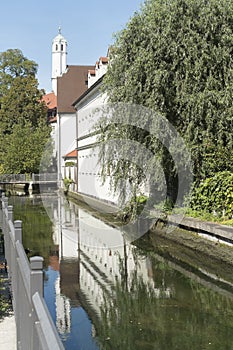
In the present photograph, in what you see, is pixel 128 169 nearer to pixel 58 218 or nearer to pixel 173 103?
pixel 173 103

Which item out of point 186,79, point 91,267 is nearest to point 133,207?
point 186,79

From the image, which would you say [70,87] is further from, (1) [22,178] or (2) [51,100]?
(2) [51,100]

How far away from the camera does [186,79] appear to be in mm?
12883

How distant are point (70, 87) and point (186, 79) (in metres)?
35.4

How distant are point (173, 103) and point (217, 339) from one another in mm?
8334

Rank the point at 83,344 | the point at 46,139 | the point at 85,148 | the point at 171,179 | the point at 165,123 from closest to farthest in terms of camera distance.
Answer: the point at 83,344
the point at 165,123
the point at 171,179
the point at 85,148
the point at 46,139

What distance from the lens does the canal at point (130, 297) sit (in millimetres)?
6453

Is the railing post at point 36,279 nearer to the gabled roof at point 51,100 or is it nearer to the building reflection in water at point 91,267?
the building reflection in water at point 91,267

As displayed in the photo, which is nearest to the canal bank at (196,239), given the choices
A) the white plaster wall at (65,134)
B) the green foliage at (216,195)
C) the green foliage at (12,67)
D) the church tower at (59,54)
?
the green foliage at (216,195)

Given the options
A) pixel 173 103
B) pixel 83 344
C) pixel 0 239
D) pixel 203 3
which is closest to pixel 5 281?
pixel 83 344

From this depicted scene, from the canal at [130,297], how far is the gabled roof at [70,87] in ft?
107

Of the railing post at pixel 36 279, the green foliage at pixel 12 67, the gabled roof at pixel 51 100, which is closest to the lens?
the railing post at pixel 36 279

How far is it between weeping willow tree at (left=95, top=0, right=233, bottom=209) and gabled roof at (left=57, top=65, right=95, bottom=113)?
105 ft

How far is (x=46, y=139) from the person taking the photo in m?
45.3
